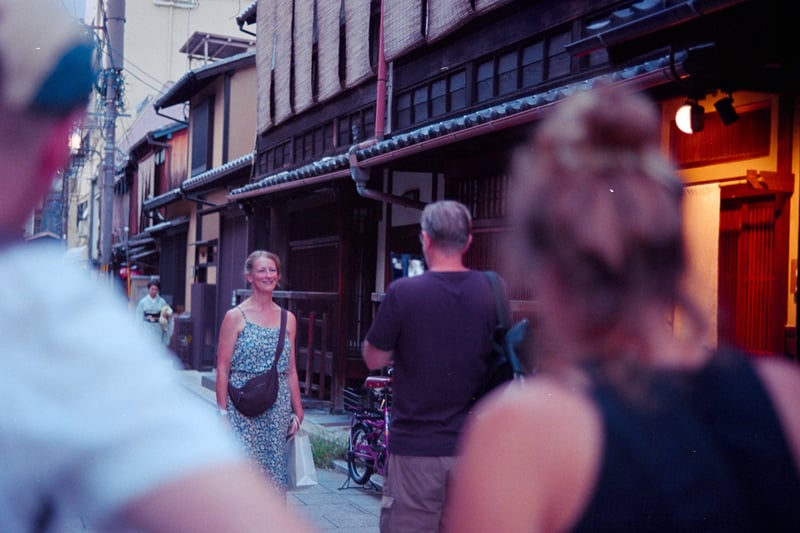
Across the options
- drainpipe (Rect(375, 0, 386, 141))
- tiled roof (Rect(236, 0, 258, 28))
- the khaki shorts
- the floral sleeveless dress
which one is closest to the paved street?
the floral sleeveless dress

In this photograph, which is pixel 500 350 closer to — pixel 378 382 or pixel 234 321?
pixel 234 321

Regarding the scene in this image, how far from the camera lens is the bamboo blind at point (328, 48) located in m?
15.0

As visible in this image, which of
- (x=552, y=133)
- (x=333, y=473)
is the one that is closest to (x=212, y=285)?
(x=333, y=473)

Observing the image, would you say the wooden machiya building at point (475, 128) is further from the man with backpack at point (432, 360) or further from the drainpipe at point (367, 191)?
the man with backpack at point (432, 360)

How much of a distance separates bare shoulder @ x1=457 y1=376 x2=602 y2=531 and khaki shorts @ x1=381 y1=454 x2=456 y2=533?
2.64 meters

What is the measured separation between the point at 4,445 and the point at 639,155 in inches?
49.4

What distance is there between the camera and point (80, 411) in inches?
27.6

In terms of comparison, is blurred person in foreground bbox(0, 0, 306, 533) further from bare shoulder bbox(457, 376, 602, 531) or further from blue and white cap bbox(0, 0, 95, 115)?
bare shoulder bbox(457, 376, 602, 531)

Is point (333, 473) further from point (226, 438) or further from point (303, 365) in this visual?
point (226, 438)

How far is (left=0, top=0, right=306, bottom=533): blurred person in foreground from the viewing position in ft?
2.27

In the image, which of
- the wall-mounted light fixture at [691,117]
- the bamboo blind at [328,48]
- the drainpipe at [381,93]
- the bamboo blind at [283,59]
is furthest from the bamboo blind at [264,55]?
the wall-mounted light fixture at [691,117]

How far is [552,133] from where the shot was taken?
1.66m

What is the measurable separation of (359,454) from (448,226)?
5.23 m

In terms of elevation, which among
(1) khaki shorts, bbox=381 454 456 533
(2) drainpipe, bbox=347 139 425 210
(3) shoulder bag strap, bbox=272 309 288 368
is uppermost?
(2) drainpipe, bbox=347 139 425 210
